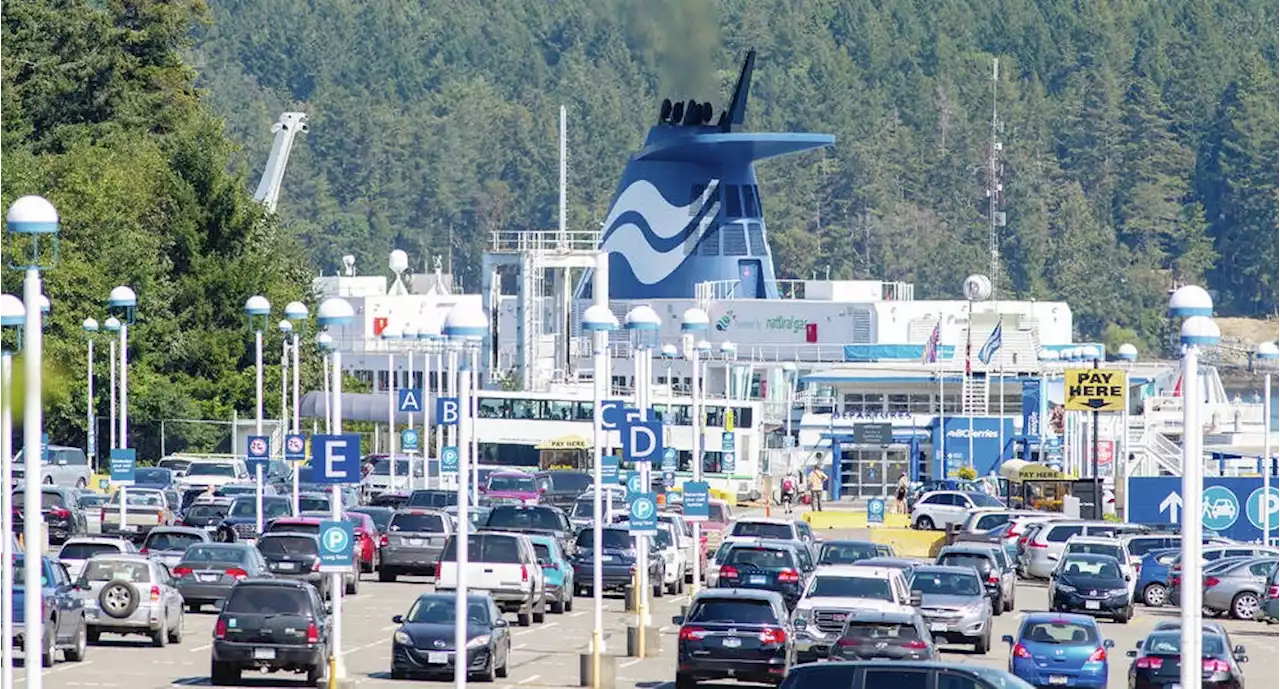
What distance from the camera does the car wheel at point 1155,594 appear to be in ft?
168

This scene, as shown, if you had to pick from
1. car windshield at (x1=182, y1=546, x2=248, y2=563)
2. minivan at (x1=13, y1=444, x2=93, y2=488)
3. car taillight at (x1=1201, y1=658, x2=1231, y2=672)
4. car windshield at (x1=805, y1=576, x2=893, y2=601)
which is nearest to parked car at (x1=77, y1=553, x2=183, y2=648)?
car windshield at (x1=182, y1=546, x2=248, y2=563)

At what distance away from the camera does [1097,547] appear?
162 feet

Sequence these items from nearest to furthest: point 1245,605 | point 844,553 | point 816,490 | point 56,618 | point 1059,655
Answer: point 1059,655
point 56,618
point 844,553
point 1245,605
point 816,490

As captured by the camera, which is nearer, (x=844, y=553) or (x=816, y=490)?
(x=844, y=553)

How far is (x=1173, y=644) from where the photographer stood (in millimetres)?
33000

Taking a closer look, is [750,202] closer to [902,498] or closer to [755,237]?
[755,237]

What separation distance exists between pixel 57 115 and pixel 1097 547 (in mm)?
63915

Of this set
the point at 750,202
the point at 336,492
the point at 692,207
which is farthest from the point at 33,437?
the point at 750,202

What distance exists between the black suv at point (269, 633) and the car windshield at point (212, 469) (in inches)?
1607

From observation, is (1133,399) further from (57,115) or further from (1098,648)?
(1098,648)

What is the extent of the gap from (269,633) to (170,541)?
12.9m

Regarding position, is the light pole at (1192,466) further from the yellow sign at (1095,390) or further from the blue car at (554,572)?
the yellow sign at (1095,390)

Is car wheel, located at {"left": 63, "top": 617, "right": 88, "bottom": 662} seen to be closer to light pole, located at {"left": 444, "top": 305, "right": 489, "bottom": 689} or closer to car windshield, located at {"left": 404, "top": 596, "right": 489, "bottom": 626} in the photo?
car windshield, located at {"left": 404, "top": 596, "right": 489, "bottom": 626}

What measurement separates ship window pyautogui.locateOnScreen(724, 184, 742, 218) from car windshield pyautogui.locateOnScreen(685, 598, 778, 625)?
260ft
